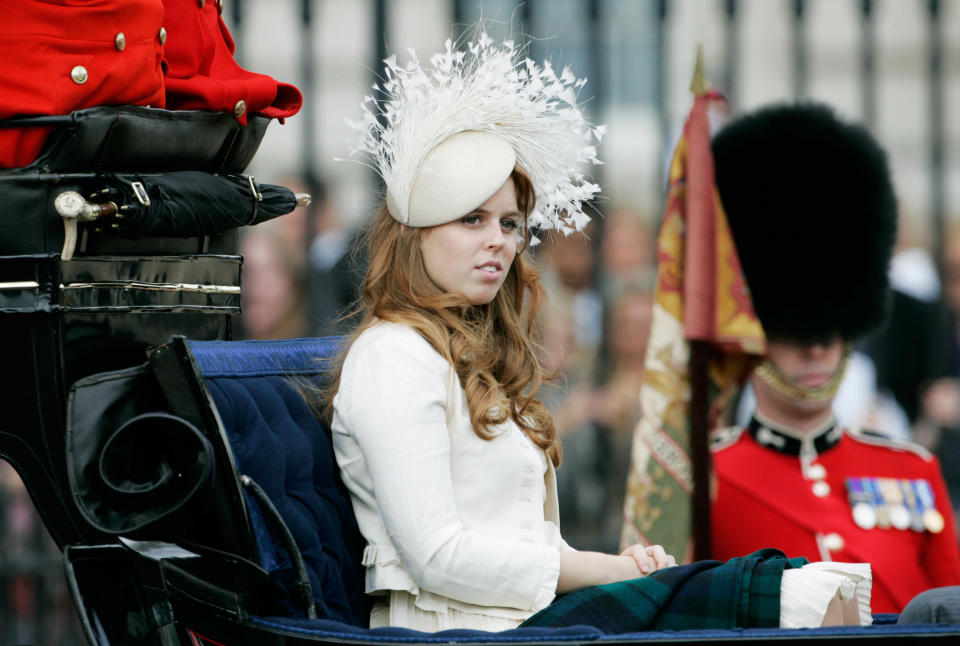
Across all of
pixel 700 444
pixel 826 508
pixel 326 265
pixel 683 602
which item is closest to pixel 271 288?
pixel 326 265

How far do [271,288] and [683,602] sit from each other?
2.92 m

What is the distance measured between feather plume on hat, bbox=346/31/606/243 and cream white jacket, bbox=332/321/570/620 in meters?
0.32

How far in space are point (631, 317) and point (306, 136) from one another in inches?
50.0

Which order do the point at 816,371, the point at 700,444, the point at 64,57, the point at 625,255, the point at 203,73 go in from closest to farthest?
the point at 64,57 < the point at 203,73 < the point at 700,444 < the point at 816,371 < the point at 625,255

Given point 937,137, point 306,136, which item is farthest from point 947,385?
point 306,136

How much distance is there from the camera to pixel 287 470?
2400 mm

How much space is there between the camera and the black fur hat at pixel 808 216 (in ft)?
12.8

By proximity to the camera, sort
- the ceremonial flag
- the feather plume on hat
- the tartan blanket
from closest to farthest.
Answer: the tartan blanket, the feather plume on hat, the ceremonial flag

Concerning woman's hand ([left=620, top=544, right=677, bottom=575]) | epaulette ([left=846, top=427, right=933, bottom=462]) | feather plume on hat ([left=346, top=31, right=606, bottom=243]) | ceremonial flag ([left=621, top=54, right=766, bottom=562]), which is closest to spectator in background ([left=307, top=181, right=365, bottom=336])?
ceremonial flag ([left=621, top=54, right=766, bottom=562])

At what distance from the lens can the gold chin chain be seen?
372cm

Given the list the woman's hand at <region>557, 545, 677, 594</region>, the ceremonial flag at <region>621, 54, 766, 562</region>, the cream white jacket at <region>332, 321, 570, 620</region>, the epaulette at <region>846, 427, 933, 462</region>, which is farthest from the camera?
Result: the epaulette at <region>846, 427, 933, 462</region>

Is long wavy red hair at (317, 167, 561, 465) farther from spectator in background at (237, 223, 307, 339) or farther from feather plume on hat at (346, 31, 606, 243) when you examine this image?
spectator in background at (237, 223, 307, 339)

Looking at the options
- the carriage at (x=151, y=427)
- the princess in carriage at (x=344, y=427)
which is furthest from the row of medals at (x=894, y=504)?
the princess in carriage at (x=344, y=427)

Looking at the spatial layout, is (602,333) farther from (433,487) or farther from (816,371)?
(433,487)
